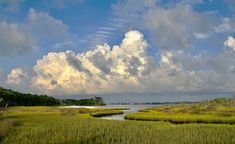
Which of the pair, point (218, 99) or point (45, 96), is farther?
point (45, 96)

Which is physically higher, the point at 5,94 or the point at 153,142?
the point at 5,94

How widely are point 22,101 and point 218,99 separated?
72714mm

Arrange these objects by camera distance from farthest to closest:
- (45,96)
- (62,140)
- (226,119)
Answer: (45,96) → (226,119) → (62,140)

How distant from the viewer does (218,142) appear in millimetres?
20047

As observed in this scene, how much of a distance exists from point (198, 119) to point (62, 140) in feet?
96.9

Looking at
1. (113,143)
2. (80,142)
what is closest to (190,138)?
(113,143)

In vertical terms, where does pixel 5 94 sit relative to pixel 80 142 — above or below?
above

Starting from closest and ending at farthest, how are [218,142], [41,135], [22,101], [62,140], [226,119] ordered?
[218,142], [62,140], [41,135], [226,119], [22,101]

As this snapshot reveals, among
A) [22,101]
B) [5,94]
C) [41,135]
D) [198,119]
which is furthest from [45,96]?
[41,135]

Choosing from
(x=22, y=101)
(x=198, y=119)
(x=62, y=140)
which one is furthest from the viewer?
(x=22, y=101)

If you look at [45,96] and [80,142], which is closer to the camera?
[80,142]

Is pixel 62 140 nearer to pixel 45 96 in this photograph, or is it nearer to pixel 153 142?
pixel 153 142

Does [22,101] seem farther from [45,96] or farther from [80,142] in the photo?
[80,142]

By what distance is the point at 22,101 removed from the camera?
132 m
